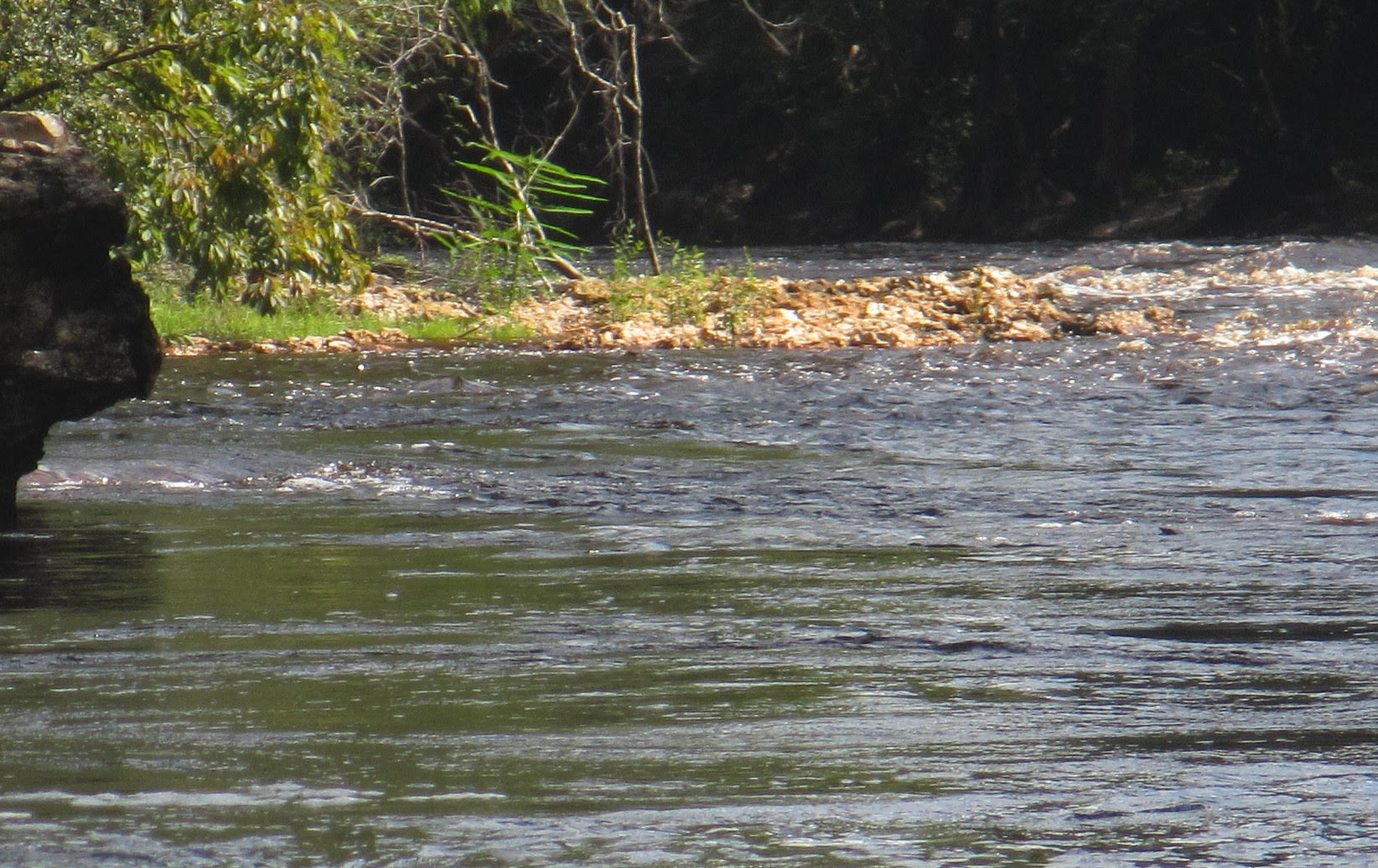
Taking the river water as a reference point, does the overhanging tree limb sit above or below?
above

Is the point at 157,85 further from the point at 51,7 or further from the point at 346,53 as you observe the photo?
the point at 346,53

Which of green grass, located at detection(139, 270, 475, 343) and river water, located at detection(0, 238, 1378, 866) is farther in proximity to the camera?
green grass, located at detection(139, 270, 475, 343)

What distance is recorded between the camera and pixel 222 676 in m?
4.79

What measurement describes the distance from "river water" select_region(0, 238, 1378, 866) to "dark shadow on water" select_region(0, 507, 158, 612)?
31mm

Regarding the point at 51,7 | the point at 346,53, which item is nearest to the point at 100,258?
the point at 51,7

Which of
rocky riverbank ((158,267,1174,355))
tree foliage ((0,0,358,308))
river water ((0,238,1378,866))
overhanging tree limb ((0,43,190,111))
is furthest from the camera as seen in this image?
rocky riverbank ((158,267,1174,355))

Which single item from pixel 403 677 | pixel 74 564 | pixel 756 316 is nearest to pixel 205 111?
pixel 74 564

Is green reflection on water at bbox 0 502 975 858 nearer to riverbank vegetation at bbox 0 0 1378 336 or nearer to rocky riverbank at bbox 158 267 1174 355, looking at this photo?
rocky riverbank at bbox 158 267 1174 355

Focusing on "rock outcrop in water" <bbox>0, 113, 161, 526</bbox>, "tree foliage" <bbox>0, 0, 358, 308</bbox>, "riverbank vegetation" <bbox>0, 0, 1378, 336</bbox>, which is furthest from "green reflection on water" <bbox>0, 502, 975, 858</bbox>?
"riverbank vegetation" <bbox>0, 0, 1378, 336</bbox>

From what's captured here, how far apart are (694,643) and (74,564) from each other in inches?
101

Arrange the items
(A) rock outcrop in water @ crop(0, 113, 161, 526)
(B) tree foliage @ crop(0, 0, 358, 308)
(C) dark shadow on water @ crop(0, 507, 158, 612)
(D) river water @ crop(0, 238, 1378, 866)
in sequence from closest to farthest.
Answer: (D) river water @ crop(0, 238, 1378, 866)
(C) dark shadow on water @ crop(0, 507, 158, 612)
(A) rock outcrop in water @ crop(0, 113, 161, 526)
(B) tree foliage @ crop(0, 0, 358, 308)

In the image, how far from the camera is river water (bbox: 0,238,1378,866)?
11.7 feet

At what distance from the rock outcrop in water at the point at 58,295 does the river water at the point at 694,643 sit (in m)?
0.55

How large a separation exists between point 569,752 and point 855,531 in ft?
12.4
